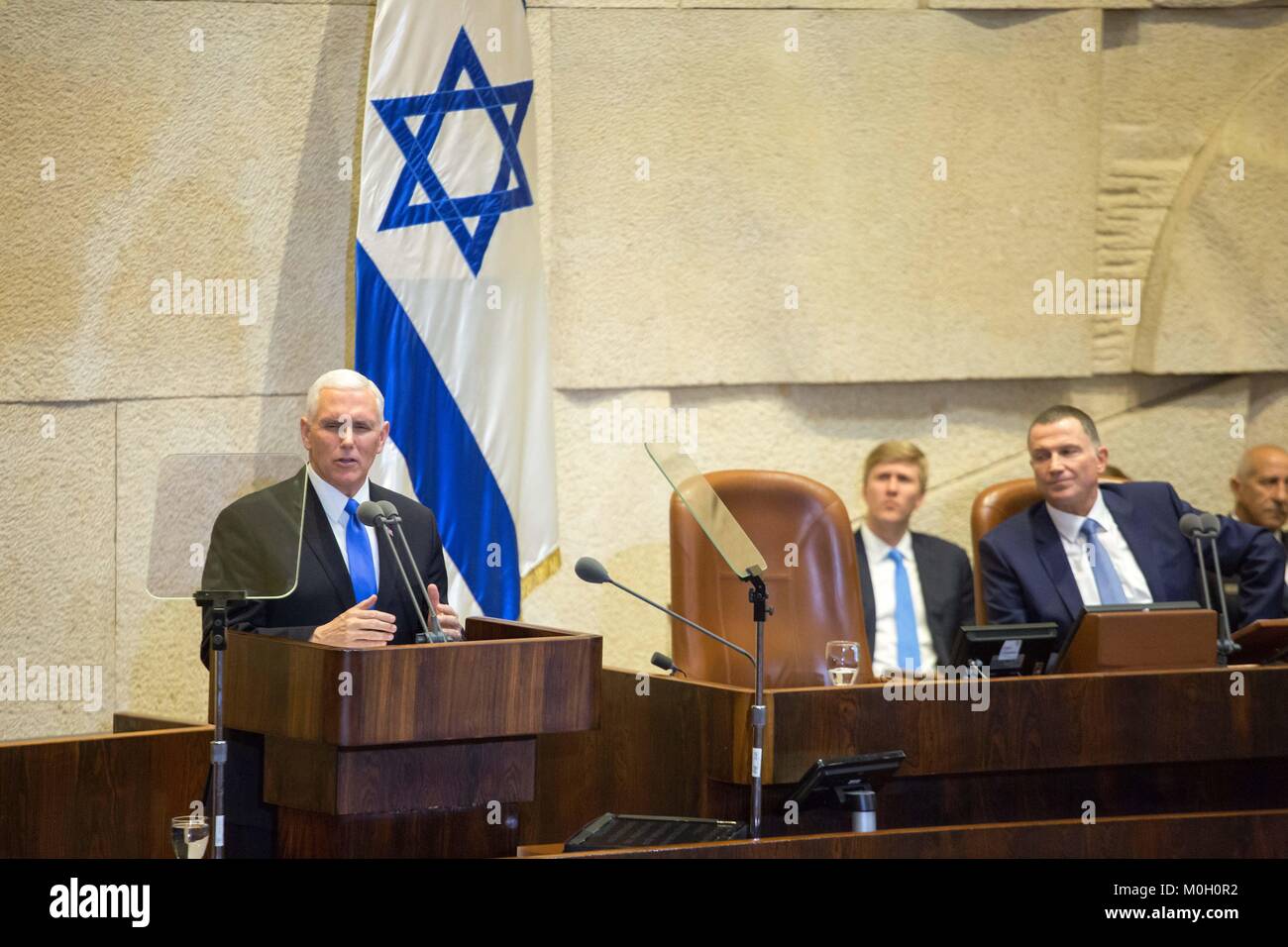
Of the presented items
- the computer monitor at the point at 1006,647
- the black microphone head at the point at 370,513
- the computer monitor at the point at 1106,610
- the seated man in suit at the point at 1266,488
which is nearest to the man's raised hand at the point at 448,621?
the black microphone head at the point at 370,513

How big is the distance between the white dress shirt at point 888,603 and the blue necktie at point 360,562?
6.15ft

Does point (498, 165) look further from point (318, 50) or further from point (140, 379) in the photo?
point (140, 379)

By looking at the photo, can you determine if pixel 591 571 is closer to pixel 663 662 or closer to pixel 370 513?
pixel 663 662

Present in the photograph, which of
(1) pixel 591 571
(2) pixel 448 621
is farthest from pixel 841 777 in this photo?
(2) pixel 448 621

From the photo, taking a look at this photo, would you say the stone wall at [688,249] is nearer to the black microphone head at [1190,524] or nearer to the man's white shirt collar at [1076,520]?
the man's white shirt collar at [1076,520]

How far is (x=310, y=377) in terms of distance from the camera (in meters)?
5.12

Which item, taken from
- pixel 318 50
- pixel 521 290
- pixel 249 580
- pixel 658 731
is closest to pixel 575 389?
pixel 521 290

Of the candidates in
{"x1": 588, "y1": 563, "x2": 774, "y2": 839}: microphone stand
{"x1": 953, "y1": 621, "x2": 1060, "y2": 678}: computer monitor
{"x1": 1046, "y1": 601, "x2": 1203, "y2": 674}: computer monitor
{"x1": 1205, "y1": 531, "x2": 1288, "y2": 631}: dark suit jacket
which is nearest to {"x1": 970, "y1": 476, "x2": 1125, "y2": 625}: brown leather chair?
{"x1": 1205, "y1": 531, "x2": 1288, "y2": 631}: dark suit jacket

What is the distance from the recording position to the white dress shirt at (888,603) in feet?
16.5

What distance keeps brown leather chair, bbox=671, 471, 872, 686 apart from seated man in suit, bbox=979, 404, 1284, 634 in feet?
1.63

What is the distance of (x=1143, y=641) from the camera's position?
400 cm

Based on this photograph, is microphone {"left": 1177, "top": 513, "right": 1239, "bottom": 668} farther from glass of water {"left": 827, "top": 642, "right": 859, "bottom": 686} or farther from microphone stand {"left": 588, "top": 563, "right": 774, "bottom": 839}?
microphone stand {"left": 588, "top": 563, "right": 774, "bottom": 839}

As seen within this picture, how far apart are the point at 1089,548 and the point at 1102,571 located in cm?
8

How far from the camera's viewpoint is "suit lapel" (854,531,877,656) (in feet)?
16.3
